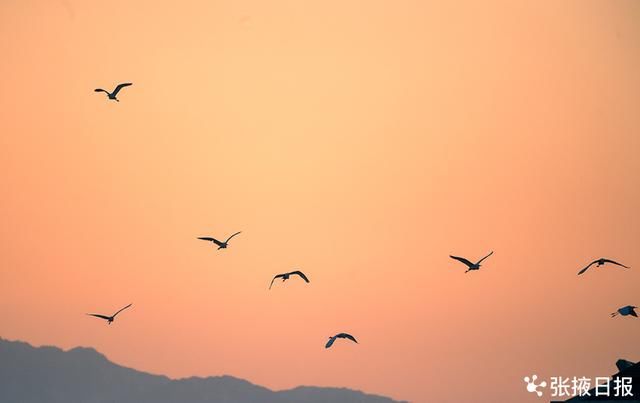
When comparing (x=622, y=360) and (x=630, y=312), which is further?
(x=630, y=312)

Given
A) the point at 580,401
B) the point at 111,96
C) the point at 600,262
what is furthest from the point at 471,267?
the point at 111,96

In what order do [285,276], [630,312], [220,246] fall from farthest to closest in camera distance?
[220,246] → [285,276] → [630,312]

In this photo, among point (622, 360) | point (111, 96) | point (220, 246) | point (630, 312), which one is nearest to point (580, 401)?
point (622, 360)

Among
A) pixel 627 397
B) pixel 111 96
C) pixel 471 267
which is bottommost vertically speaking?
pixel 627 397

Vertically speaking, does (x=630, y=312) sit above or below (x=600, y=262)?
below

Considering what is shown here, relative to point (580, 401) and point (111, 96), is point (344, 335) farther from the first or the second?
point (111, 96)

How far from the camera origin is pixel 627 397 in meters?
99.0

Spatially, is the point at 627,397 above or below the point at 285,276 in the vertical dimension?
below

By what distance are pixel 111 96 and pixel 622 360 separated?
221 feet

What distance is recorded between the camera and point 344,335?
122125mm

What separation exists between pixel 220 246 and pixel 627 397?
181 feet

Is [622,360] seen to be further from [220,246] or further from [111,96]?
[111,96]

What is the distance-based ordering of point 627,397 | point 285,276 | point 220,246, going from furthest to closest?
point 220,246 → point 285,276 → point 627,397

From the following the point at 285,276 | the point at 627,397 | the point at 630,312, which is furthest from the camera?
the point at 285,276
